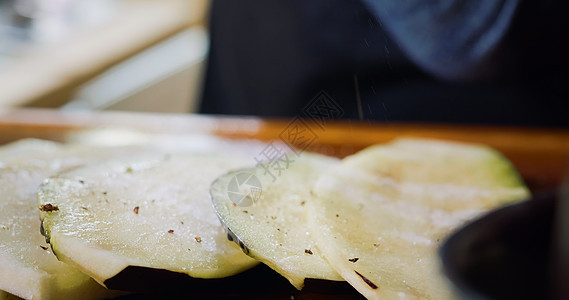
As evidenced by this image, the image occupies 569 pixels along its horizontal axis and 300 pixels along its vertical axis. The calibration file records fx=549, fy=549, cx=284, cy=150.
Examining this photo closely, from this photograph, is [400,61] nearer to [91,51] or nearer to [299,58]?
[299,58]

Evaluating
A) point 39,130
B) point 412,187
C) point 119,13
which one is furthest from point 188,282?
point 119,13

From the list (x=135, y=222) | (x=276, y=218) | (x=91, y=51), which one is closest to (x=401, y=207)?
(x=276, y=218)

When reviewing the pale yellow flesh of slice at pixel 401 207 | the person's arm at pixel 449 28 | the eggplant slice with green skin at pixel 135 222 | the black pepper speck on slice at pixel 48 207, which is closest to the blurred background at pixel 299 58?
the person's arm at pixel 449 28

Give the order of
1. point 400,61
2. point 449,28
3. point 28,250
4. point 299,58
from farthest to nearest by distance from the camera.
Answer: point 299,58 < point 400,61 < point 449,28 < point 28,250

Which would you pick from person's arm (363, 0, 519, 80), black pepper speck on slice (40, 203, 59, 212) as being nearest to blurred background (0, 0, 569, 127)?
person's arm (363, 0, 519, 80)

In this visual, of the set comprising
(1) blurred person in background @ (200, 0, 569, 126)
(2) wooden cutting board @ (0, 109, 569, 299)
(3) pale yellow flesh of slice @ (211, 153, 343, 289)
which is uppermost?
(1) blurred person in background @ (200, 0, 569, 126)

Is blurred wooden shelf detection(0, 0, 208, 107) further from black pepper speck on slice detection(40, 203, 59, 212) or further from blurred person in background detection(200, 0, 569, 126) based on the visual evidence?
black pepper speck on slice detection(40, 203, 59, 212)

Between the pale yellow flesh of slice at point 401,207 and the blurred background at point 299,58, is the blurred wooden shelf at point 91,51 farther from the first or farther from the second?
the pale yellow flesh of slice at point 401,207
